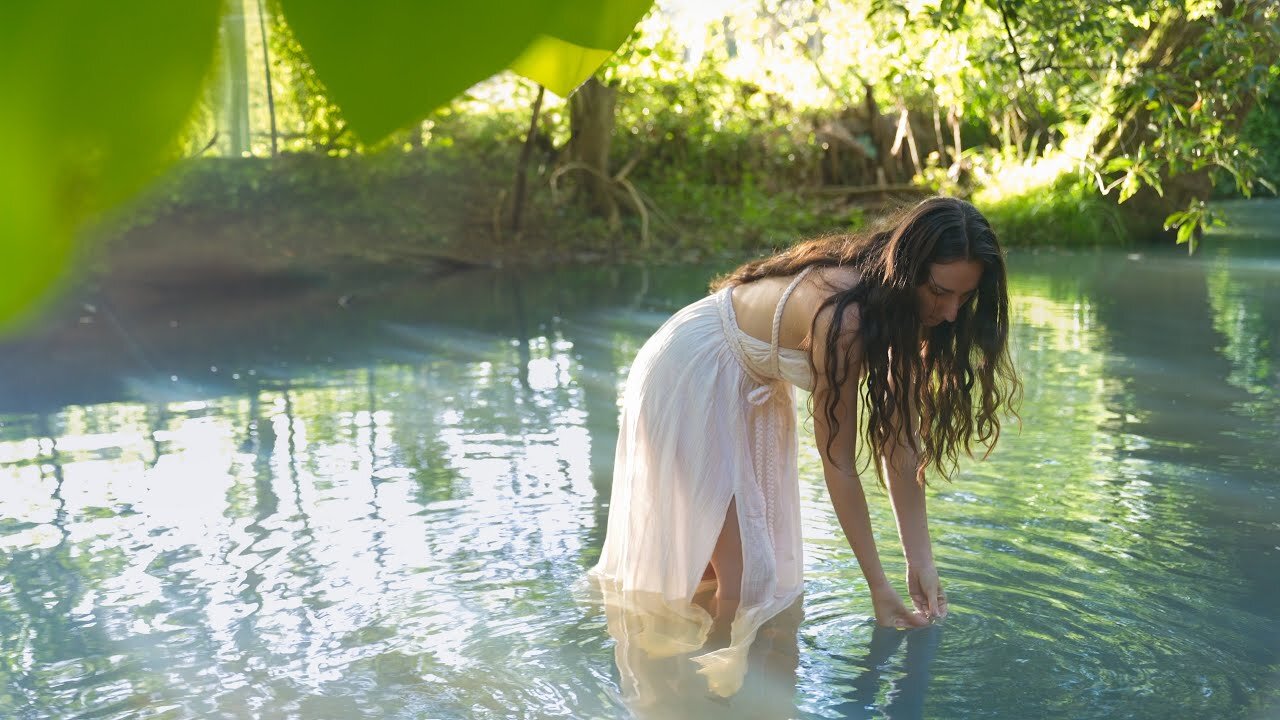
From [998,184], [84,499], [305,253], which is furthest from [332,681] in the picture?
[998,184]

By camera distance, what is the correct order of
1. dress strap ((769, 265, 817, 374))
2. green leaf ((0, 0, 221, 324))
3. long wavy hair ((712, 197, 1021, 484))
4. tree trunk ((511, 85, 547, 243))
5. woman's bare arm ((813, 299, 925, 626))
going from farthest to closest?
dress strap ((769, 265, 817, 374)) < woman's bare arm ((813, 299, 925, 626)) < long wavy hair ((712, 197, 1021, 484)) < tree trunk ((511, 85, 547, 243)) < green leaf ((0, 0, 221, 324))

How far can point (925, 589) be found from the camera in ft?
10.5

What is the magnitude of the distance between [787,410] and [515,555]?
115 cm

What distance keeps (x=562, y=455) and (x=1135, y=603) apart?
7.97 feet

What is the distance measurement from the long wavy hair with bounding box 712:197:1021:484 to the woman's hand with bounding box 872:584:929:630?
29cm

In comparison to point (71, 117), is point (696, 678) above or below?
below

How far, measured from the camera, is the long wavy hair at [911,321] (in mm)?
2730

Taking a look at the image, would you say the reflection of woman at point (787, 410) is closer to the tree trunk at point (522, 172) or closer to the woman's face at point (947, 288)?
the woman's face at point (947, 288)

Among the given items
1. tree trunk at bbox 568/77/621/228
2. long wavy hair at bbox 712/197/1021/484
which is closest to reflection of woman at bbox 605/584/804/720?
long wavy hair at bbox 712/197/1021/484

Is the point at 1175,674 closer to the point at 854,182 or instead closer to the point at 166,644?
the point at 166,644

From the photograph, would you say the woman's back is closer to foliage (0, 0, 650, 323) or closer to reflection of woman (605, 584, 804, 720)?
reflection of woman (605, 584, 804, 720)

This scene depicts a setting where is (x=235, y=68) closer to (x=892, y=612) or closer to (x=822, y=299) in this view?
(x=822, y=299)

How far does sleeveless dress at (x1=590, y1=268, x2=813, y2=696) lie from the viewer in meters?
3.19

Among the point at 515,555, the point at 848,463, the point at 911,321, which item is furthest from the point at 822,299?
the point at 515,555
